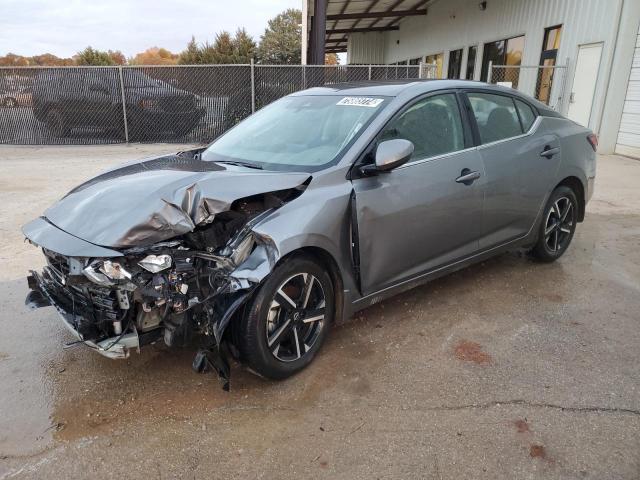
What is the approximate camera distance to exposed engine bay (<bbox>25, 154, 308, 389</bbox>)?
2.61m

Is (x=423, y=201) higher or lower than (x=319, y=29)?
lower

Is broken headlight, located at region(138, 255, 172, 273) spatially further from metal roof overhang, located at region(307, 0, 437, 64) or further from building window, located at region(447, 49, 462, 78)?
building window, located at region(447, 49, 462, 78)

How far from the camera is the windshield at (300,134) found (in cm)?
339

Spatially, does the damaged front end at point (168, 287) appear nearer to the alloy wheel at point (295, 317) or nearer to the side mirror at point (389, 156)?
the alloy wheel at point (295, 317)

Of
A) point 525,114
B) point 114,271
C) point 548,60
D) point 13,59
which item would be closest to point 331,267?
point 114,271

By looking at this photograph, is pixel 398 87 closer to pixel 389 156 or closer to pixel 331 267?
pixel 389 156

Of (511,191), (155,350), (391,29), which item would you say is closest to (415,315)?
(511,191)

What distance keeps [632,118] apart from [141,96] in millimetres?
11588

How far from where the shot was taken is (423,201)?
3.52 metres

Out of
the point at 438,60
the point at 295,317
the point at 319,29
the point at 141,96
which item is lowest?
the point at 295,317

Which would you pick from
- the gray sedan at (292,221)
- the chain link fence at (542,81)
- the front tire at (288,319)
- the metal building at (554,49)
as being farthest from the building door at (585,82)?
the front tire at (288,319)

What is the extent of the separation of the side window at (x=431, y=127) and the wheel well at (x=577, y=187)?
1468 mm

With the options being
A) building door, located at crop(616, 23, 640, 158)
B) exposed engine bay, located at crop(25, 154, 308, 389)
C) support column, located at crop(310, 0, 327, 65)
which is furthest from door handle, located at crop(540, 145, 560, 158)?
support column, located at crop(310, 0, 327, 65)

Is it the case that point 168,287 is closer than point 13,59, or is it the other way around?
point 168,287
